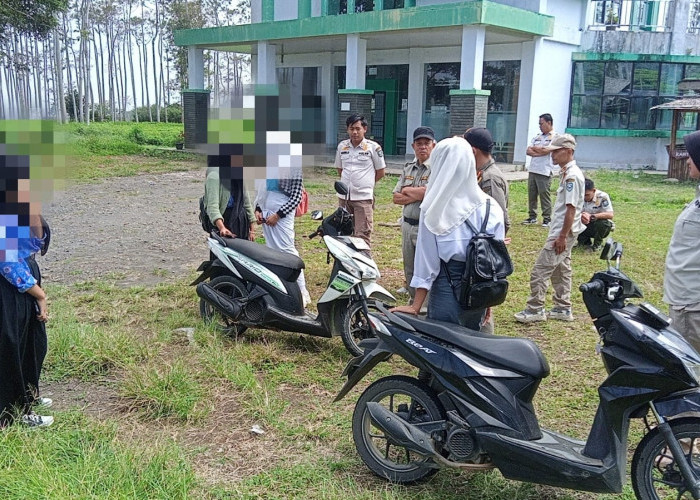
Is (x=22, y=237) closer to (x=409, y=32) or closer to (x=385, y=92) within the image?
(x=409, y=32)

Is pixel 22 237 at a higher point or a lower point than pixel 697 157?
lower

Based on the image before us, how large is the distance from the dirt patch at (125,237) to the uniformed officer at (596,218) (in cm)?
483

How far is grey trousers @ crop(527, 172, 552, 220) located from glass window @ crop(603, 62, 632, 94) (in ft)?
34.2

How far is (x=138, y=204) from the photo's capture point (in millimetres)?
12047

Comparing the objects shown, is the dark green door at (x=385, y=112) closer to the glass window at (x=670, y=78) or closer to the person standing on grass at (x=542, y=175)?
the glass window at (x=670, y=78)

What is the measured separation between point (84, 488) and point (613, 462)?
2.29m

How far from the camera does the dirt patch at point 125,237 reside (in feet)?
23.3

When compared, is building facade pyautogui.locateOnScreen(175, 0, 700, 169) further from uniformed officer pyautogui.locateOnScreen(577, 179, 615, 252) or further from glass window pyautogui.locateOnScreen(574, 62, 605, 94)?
uniformed officer pyautogui.locateOnScreen(577, 179, 615, 252)

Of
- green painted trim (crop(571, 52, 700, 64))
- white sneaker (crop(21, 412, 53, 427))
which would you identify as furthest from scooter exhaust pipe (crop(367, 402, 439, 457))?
green painted trim (crop(571, 52, 700, 64))

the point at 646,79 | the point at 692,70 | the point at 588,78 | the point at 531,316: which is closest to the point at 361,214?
the point at 531,316

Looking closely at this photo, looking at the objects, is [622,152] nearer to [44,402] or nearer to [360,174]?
[360,174]

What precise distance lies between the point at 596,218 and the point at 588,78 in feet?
40.1

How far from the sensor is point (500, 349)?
299 centimetres

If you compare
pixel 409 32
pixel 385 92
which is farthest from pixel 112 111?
pixel 409 32
